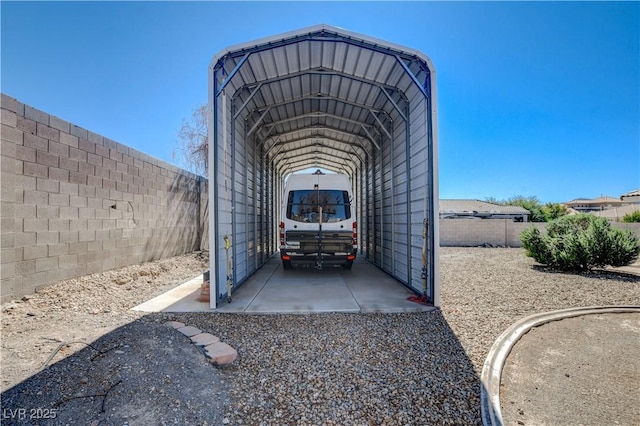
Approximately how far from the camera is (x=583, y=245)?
845 centimetres

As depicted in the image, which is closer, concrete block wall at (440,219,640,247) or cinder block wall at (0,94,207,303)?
cinder block wall at (0,94,207,303)

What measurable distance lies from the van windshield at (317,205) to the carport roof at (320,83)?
6.30 feet

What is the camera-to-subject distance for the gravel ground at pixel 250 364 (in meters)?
2.24

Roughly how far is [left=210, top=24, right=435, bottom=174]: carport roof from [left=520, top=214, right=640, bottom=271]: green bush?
6.12 meters

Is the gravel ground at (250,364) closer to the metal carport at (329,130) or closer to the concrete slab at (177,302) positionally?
the concrete slab at (177,302)

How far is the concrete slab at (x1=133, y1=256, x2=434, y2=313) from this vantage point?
494 centimetres

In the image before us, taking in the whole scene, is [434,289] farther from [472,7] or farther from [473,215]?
[473,215]

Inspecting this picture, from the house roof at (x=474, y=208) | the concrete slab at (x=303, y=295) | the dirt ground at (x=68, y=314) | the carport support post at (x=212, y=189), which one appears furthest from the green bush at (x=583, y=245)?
the house roof at (x=474, y=208)

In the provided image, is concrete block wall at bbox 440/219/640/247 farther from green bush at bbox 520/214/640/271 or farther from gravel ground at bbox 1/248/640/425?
gravel ground at bbox 1/248/640/425

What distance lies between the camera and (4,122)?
13.4 feet

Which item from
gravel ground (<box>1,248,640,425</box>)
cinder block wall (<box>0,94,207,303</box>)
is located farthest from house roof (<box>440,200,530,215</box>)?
cinder block wall (<box>0,94,207,303</box>)

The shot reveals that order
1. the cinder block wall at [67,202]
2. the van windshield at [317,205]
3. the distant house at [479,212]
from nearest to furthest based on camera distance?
the cinder block wall at [67,202] → the van windshield at [317,205] → the distant house at [479,212]

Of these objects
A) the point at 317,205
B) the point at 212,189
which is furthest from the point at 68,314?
the point at 317,205

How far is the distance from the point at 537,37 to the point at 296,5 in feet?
24.7
